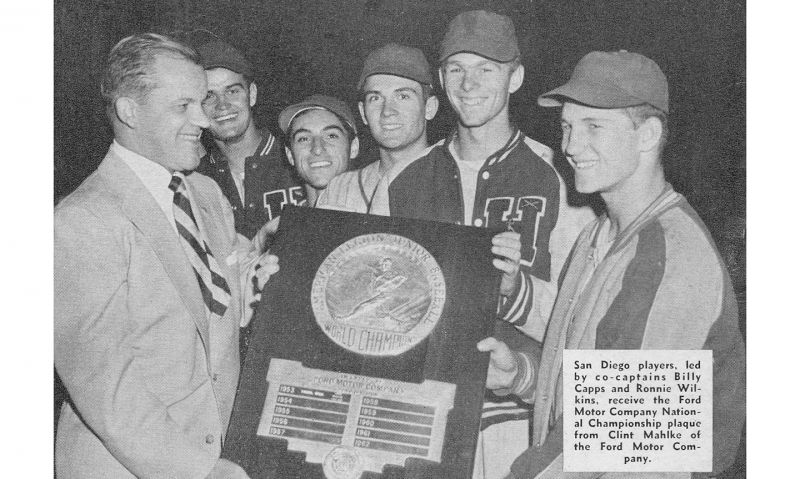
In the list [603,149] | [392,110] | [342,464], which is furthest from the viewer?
[392,110]

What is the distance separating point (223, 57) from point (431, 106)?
62cm

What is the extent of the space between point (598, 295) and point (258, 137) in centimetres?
107

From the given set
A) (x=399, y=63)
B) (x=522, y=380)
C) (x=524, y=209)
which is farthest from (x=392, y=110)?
(x=522, y=380)

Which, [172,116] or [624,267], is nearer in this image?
[624,267]

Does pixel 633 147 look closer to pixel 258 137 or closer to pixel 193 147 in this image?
pixel 258 137

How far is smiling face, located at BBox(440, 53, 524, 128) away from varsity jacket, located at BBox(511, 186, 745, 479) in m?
0.43

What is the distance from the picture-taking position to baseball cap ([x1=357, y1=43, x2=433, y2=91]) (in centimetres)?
233

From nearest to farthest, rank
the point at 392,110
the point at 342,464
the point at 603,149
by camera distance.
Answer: the point at 342,464, the point at 603,149, the point at 392,110

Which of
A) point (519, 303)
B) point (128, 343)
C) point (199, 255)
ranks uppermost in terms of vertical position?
point (199, 255)

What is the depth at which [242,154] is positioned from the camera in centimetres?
243

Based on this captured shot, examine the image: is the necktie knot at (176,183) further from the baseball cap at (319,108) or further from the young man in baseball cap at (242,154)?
the baseball cap at (319,108)

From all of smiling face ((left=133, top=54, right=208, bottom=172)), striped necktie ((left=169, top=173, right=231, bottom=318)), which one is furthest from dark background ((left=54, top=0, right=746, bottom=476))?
striped necktie ((left=169, top=173, right=231, bottom=318))

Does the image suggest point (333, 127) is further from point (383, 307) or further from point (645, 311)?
point (645, 311)

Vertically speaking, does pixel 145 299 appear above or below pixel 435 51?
below
